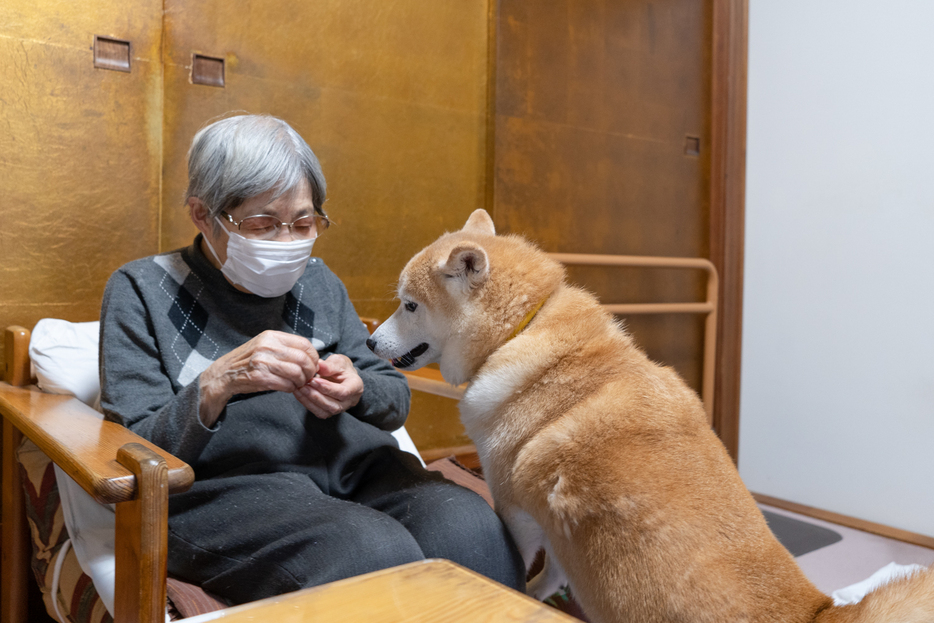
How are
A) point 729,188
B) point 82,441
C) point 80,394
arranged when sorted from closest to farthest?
1. point 82,441
2. point 80,394
3. point 729,188

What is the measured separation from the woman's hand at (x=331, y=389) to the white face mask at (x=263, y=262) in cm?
17

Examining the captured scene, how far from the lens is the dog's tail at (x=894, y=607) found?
0.77 meters

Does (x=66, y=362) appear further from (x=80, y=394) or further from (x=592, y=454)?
(x=592, y=454)

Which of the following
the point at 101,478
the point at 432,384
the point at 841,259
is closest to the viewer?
the point at 101,478

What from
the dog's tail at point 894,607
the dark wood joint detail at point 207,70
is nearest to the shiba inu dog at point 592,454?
the dog's tail at point 894,607

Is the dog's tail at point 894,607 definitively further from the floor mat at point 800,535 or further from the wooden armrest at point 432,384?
the floor mat at point 800,535

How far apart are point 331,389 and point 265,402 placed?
127mm

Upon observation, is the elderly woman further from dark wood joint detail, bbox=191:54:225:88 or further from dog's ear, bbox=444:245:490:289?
dark wood joint detail, bbox=191:54:225:88

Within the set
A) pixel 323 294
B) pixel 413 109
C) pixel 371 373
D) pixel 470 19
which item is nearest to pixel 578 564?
pixel 371 373

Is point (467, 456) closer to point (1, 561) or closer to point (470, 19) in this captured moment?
point (1, 561)

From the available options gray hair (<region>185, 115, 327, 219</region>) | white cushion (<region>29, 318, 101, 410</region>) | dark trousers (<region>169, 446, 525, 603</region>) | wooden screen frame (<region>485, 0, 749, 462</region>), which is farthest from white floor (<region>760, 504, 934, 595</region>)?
white cushion (<region>29, 318, 101, 410</region>)

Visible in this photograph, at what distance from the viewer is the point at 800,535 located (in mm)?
2297

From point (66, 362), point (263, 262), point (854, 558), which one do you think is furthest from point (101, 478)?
point (854, 558)

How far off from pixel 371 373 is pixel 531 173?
1359 mm
